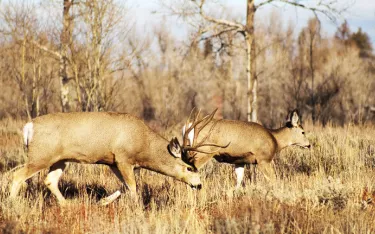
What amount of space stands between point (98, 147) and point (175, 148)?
1263 millimetres

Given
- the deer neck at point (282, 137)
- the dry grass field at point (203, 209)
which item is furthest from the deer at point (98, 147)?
the deer neck at point (282, 137)

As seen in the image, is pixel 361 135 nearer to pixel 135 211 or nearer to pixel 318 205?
pixel 318 205

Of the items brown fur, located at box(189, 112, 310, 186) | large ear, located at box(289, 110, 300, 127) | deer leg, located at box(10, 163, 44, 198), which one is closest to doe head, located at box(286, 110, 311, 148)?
large ear, located at box(289, 110, 300, 127)

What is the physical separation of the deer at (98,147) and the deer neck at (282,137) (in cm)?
211

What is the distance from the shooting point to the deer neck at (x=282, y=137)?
9695 millimetres

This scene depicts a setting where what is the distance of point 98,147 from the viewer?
7742 mm

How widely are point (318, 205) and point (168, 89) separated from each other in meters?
40.4

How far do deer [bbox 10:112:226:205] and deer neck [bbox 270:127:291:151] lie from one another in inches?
83.0

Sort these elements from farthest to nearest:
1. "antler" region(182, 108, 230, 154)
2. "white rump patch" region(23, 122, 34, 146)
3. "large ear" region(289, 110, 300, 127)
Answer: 1. "large ear" region(289, 110, 300, 127)
2. "antler" region(182, 108, 230, 154)
3. "white rump patch" region(23, 122, 34, 146)

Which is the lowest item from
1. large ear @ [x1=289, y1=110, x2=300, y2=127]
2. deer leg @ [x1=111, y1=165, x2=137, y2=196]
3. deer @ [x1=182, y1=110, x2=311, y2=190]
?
deer leg @ [x1=111, y1=165, x2=137, y2=196]

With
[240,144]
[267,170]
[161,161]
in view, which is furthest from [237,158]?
[161,161]

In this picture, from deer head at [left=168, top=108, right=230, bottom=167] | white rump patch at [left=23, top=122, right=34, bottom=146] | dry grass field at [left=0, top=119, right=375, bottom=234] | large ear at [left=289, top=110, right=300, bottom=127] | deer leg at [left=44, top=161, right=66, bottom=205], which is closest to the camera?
dry grass field at [left=0, top=119, right=375, bottom=234]

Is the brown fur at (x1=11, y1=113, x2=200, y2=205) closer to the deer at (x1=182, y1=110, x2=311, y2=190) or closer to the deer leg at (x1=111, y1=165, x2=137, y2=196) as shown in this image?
the deer leg at (x1=111, y1=165, x2=137, y2=196)

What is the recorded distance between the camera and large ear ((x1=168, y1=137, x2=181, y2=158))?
8164mm
